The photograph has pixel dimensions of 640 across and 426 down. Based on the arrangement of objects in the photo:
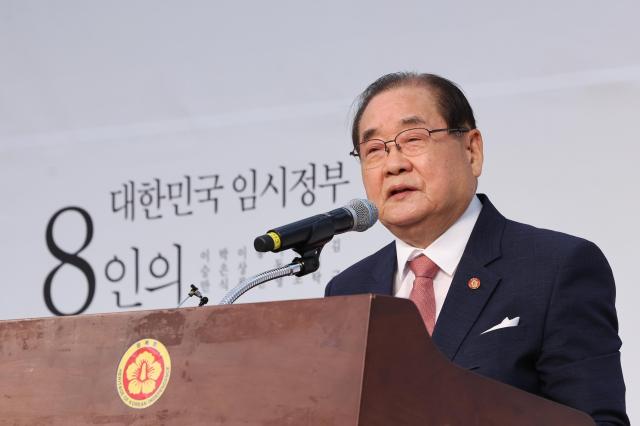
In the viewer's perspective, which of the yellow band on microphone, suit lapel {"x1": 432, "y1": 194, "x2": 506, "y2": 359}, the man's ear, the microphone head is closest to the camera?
the yellow band on microphone

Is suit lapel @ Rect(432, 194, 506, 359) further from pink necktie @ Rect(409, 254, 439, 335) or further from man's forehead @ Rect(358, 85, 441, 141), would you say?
man's forehead @ Rect(358, 85, 441, 141)

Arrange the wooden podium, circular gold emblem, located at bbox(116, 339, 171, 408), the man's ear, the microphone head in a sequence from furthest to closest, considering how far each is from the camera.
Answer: the man's ear → the microphone head → circular gold emblem, located at bbox(116, 339, 171, 408) → the wooden podium

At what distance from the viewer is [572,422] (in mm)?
1420

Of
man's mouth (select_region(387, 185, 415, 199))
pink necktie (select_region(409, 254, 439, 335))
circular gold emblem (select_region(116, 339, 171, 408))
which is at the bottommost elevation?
circular gold emblem (select_region(116, 339, 171, 408))

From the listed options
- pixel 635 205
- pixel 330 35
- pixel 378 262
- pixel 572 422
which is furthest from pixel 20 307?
pixel 572 422

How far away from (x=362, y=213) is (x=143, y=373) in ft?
1.65

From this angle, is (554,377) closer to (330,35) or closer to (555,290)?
(555,290)

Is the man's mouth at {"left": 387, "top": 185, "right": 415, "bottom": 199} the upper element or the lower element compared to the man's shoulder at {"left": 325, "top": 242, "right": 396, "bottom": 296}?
upper

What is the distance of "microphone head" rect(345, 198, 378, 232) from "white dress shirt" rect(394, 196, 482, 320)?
0.34 metres

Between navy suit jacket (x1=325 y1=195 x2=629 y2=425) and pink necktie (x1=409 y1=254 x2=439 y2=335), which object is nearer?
navy suit jacket (x1=325 y1=195 x2=629 y2=425)

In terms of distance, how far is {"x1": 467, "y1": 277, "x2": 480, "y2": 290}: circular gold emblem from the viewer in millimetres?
1844

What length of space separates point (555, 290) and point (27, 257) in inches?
82.4

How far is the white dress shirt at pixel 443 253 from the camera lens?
1.97 m

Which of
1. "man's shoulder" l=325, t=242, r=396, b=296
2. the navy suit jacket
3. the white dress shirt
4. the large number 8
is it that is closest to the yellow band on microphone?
the navy suit jacket
